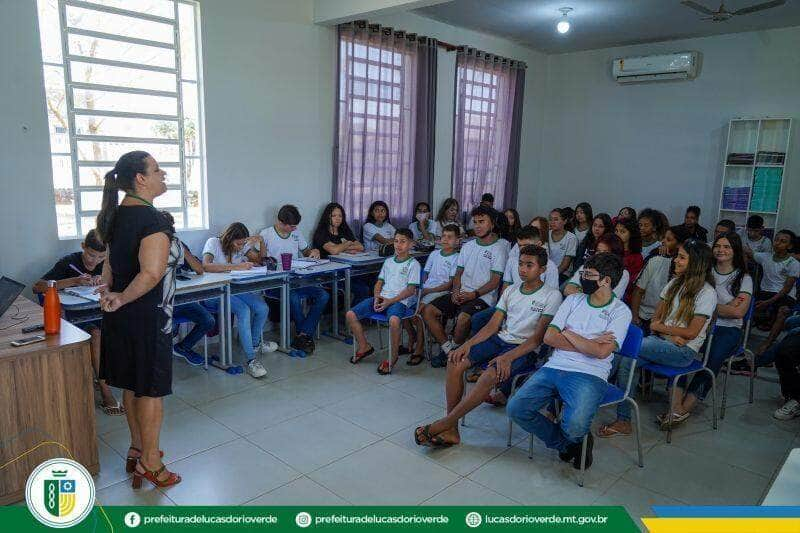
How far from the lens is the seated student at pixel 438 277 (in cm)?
440

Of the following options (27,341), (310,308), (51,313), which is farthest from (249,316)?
(27,341)

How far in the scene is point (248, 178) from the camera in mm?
4875

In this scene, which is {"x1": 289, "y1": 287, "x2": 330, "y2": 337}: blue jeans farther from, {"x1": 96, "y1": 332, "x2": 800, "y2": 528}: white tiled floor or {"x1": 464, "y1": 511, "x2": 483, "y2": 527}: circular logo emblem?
{"x1": 464, "y1": 511, "x2": 483, "y2": 527}: circular logo emblem

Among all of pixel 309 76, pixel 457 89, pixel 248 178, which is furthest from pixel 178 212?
pixel 457 89

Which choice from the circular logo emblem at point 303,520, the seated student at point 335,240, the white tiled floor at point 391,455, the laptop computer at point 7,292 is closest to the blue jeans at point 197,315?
the white tiled floor at point 391,455

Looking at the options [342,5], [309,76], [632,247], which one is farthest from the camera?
[309,76]

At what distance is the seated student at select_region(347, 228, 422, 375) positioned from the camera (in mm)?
4254

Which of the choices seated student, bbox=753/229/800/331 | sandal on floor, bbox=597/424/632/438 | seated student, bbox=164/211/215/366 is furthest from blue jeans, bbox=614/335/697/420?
seated student, bbox=164/211/215/366

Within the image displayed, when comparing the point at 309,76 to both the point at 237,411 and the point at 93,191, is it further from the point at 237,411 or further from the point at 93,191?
the point at 237,411

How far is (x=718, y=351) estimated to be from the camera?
3.40 m

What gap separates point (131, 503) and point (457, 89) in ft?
18.2

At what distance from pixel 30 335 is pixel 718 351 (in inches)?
147

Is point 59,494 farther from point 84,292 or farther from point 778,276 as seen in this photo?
point 778,276

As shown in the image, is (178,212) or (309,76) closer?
(178,212)
